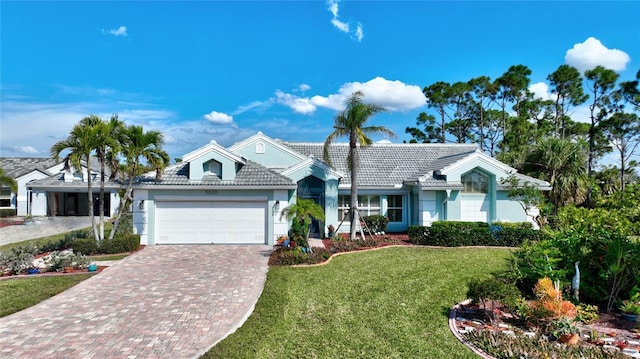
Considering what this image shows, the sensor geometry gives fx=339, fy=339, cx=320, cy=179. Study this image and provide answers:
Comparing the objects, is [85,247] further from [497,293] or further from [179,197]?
[497,293]

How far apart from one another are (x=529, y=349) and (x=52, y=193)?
41587 mm

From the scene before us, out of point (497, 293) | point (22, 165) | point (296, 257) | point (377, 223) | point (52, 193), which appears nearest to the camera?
point (497, 293)

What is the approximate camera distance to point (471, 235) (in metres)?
17.5

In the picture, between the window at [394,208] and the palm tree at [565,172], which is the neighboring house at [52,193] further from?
the palm tree at [565,172]

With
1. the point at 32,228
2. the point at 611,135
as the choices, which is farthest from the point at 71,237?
the point at 611,135

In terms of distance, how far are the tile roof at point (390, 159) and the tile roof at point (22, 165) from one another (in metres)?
30.2

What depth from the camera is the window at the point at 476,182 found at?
21047 mm

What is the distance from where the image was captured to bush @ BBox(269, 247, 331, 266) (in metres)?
13.7

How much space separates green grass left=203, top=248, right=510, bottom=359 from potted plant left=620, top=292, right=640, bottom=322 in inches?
143

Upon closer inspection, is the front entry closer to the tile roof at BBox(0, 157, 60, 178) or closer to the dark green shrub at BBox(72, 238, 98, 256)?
the dark green shrub at BBox(72, 238, 98, 256)

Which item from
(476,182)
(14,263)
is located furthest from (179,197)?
(476,182)

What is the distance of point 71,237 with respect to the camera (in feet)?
57.5

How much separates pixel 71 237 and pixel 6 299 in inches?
348

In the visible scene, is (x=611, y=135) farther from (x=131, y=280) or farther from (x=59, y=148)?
(x=59, y=148)
